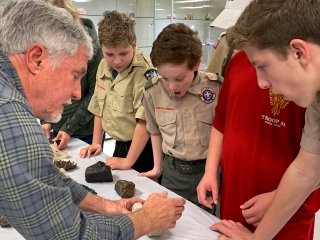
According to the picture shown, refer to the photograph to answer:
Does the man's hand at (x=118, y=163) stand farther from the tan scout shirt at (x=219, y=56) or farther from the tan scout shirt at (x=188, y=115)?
the tan scout shirt at (x=219, y=56)

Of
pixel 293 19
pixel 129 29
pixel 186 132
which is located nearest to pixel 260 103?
pixel 293 19

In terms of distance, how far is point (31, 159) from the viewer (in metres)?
0.78

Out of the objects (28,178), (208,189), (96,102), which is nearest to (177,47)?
(208,189)

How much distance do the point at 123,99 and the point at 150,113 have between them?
26 cm

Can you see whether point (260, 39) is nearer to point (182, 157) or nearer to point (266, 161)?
point (266, 161)

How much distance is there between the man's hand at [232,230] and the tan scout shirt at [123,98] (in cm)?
87

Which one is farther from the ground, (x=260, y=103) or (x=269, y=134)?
(x=260, y=103)

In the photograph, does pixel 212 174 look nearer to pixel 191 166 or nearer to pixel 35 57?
pixel 191 166

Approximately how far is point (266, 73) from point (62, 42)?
0.59 metres

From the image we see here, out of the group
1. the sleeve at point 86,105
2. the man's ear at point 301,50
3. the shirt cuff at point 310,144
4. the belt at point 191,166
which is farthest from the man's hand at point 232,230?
the sleeve at point 86,105

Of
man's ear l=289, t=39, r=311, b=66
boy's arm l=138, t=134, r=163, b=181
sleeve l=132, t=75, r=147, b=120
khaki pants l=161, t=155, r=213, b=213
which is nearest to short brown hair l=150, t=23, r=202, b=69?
sleeve l=132, t=75, r=147, b=120

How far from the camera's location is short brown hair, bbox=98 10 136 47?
1.86 metres

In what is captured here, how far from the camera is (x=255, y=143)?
1.21m

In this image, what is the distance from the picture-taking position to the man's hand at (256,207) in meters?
1.18
